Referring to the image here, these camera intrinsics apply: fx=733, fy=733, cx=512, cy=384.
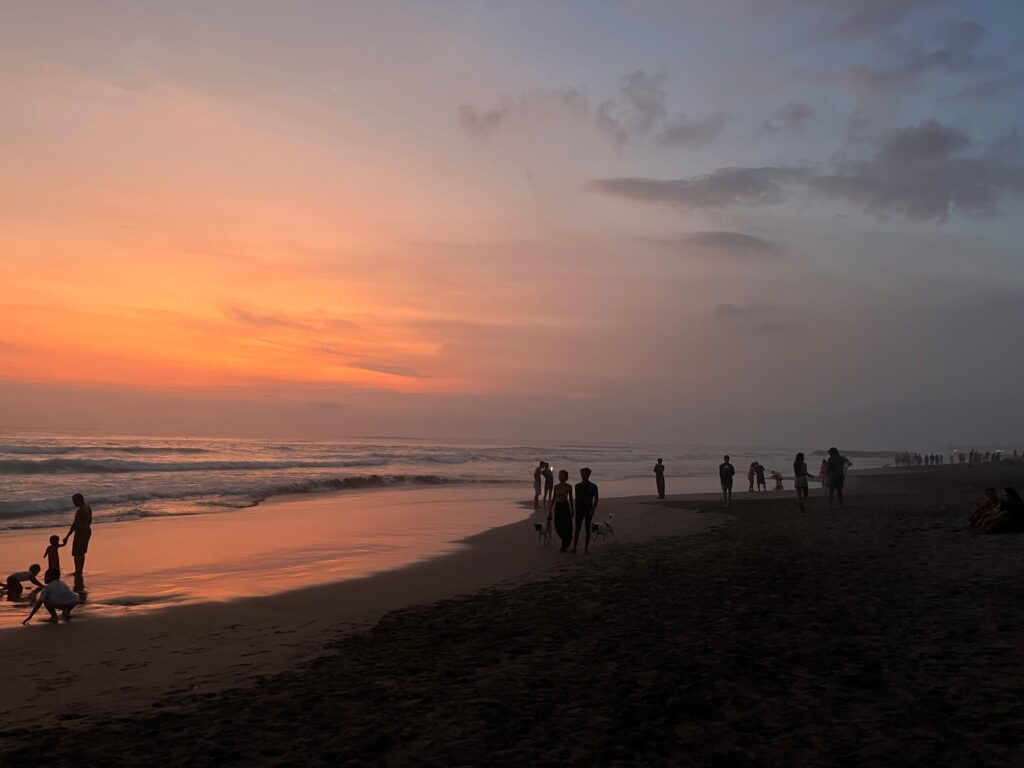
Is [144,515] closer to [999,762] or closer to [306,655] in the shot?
Result: [306,655]

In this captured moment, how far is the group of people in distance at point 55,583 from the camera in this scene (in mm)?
10234

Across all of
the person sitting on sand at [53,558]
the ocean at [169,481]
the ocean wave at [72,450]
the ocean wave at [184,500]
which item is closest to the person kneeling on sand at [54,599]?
the person sitting on sand at [53,558]

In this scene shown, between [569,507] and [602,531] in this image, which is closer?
[569,507]

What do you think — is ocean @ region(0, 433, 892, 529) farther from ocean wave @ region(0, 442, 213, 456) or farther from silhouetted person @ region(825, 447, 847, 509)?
silhouetted person @ region(825, 447, 847, 509)

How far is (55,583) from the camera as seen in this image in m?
10.3

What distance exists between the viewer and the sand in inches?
191

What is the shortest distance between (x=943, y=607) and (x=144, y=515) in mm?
23955

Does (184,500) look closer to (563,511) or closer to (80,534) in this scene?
(80,534)

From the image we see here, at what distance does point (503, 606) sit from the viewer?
1012cm

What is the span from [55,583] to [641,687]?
8620 millimetres

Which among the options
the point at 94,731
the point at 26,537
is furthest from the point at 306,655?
the point at 26,537

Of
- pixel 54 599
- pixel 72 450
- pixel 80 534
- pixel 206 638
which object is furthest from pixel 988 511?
pixel 72 450

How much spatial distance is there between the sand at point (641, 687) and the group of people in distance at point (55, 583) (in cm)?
345

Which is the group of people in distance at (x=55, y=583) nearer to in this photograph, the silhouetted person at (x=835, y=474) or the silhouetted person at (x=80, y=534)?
the silhouetted person at (x=80, y=534)
